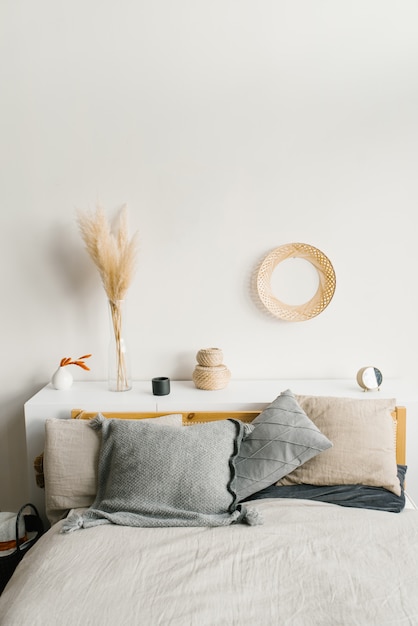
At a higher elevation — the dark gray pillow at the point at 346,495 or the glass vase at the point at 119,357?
the glass vase at the point at 119,357

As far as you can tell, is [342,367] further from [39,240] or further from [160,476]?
[39,240]

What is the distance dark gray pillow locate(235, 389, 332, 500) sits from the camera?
1970 mm

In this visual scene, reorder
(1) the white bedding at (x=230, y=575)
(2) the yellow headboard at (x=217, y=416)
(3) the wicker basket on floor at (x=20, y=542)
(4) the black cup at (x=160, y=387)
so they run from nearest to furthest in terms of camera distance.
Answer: (1) the white bedding at (x=230, y=575)
(3) the wicker basket on floor at (x=20, y=542)
(2) the yellow headboard at (x=217, y=416)
(4) the black cup at (x=160, y=387)

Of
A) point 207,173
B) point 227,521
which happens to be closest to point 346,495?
point 227,521

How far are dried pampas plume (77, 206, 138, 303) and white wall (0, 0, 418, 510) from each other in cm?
19

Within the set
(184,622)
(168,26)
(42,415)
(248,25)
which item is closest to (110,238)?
(42,415)

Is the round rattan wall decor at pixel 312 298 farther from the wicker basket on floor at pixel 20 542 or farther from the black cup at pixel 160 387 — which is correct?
the wicker basket on floor at pixel 20 542

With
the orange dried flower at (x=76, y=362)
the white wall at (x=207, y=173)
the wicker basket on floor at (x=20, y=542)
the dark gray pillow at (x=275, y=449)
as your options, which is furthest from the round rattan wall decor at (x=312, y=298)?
the wicker basket on floor at (x=20, y=542)

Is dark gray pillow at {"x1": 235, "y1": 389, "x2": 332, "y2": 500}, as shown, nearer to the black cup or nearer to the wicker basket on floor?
the black cup

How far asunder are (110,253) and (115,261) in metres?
0.04

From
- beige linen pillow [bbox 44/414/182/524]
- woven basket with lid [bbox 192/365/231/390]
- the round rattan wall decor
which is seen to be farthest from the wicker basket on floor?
the round rattan wall decor

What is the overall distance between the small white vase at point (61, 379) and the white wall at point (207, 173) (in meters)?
0.18

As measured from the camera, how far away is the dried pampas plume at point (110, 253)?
2336 mm

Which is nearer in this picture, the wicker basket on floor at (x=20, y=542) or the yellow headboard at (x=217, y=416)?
the wicker basket on floor at (x=20, y=542)
